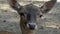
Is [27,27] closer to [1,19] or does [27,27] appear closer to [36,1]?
[1,19]

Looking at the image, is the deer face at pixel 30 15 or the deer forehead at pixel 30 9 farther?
the deer forehead at pixel 30 9

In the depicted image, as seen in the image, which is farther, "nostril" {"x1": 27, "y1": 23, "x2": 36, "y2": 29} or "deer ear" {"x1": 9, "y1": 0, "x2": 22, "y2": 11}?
"deer ear" {"x1": 9, "y1": 0, "x2": 22, "y2": 11}

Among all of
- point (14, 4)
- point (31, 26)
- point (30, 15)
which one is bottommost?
point (31, 26)

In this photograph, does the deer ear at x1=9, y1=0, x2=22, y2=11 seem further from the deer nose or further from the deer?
the deer nose

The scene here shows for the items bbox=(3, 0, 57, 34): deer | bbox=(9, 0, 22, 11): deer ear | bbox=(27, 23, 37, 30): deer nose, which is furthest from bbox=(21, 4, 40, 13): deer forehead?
bbox=(27, 23, 37, 30): deer nose

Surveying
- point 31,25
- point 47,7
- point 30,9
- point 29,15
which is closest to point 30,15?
point 29,15

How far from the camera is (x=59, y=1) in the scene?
38.7ft

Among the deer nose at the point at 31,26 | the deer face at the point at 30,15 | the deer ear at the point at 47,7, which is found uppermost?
the deer ear at the point at 47,7

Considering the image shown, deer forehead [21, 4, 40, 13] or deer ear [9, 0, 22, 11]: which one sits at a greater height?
deer ear [9, 0, 22, 11]

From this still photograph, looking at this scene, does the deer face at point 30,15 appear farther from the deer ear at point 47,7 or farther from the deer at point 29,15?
the deer ear at point 47,7

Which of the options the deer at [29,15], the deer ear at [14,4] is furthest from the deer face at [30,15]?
the deer ear at [14,4]

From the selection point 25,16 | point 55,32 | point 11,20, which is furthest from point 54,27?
point 25,16

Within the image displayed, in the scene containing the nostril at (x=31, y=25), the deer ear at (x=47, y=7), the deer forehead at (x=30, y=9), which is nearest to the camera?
the nostril at (x=31, y=25)

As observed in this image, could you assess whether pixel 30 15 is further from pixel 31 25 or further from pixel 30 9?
pixel 31 25
